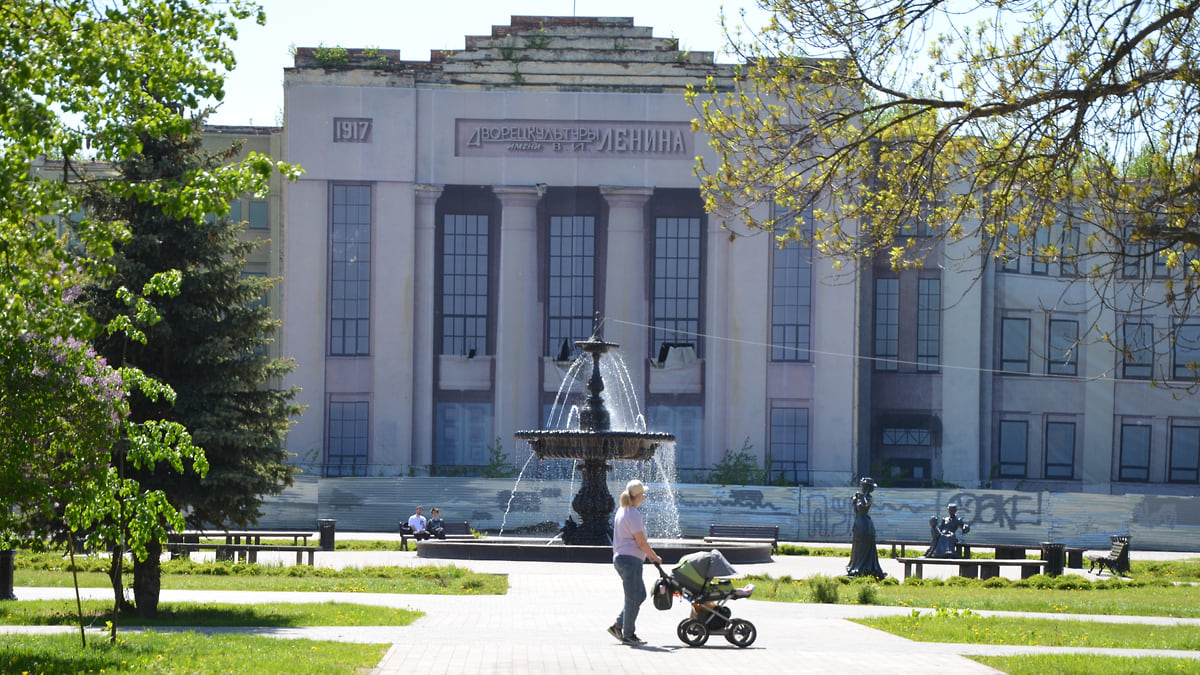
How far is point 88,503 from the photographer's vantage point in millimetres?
12648

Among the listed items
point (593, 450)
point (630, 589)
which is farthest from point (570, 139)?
point (630, 589)

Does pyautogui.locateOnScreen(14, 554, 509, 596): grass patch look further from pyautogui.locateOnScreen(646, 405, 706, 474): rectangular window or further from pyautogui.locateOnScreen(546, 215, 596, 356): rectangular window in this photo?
pyautogui.locateOnScreen(546, 215, 596, 356): rectangular window

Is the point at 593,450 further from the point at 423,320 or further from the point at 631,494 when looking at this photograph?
the point at 423,320

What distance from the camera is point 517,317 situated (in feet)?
181

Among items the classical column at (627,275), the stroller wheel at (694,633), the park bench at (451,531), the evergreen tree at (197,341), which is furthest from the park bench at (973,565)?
the classical column at (627,275)

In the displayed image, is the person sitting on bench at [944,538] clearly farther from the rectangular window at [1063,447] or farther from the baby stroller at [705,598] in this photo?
the rectangular window at [1063,447]

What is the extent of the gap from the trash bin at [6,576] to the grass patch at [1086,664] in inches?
491

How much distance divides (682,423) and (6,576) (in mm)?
36597

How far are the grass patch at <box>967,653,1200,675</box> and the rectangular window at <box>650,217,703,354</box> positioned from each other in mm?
40996

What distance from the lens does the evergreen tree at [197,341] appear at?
1908cm

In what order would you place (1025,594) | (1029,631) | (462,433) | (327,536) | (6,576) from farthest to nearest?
1. (462,433)
2. (327,536)
3. (1025,594)
4. (6,576)
5. (1029,631)

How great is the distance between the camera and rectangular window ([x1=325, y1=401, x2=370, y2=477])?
2132 inches

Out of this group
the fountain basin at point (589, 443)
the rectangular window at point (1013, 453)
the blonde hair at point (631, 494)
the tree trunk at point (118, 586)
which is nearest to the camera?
the blonde hair at point (631, 494)

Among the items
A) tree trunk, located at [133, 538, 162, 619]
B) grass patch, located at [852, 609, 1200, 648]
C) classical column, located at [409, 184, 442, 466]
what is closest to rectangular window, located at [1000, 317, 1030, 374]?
classical column, located at [409, 184, 442, 466]
